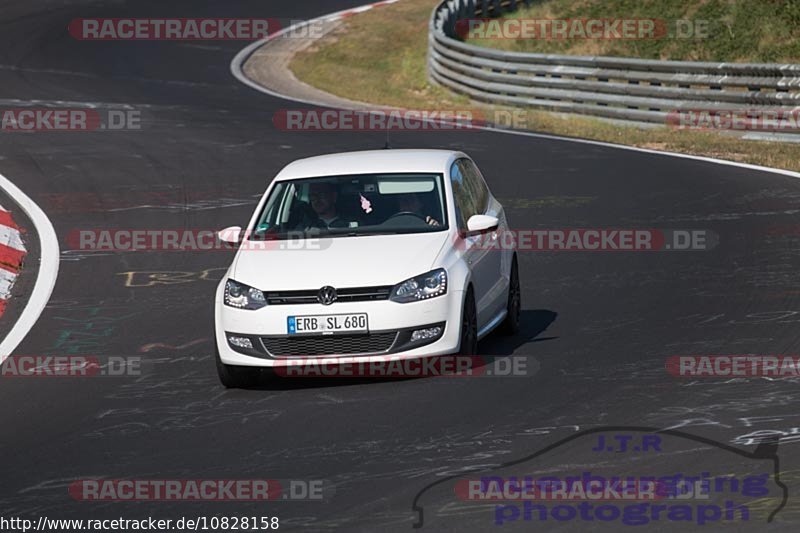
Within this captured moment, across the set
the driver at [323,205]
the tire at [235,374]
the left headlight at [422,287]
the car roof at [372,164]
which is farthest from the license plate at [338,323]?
the car roof at [372,164]

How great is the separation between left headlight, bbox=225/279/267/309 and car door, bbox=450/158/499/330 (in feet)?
5.06

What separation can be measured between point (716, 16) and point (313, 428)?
28.8 metres

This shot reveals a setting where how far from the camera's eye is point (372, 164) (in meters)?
11.9

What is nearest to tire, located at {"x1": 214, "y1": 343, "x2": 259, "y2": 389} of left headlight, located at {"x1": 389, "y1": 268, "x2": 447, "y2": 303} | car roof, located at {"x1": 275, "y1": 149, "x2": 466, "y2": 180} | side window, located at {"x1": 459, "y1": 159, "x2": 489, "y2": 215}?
left headlight, located at {"x1": 389, "y1": 268, "x2": 447, "y2": 303}

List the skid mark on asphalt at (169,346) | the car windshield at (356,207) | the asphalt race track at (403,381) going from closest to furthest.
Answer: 1. the asphalt race track at (403,381)
2. the car windshield at (356,207)
3. the skid mark on asphalt at (169,346)

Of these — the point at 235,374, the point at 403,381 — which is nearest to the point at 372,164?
the point at 403,381

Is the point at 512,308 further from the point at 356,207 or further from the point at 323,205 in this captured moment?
the point at 323,205

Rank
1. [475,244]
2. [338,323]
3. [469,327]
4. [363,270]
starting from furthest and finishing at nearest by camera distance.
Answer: [475,244]
[469,327]
[363,270]
[338,323]

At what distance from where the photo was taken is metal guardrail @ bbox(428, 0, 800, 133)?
1016 inches

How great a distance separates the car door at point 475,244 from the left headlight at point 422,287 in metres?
0.49

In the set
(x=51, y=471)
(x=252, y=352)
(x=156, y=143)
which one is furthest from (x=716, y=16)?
(x=51, y=471)

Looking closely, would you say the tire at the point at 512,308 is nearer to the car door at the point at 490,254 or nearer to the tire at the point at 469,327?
the car door at the point at 490,254

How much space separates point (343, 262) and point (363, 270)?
184 millimetres

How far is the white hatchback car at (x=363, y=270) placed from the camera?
34.1 ft
